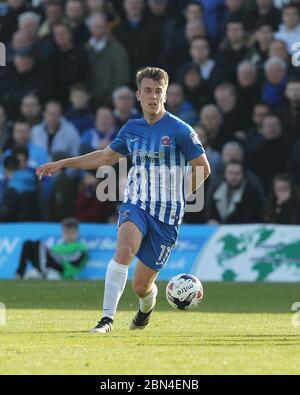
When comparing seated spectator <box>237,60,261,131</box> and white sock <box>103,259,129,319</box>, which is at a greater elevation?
seated spectator <box>237,60,261,131</box>

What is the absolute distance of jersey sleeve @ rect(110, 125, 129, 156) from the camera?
11.1 meters

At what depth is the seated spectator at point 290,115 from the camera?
63.1ft

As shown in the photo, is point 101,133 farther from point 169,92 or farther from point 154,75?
point 154,75

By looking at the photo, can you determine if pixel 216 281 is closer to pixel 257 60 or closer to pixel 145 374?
pixel 257 60

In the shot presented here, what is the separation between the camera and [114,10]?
22.5 metres

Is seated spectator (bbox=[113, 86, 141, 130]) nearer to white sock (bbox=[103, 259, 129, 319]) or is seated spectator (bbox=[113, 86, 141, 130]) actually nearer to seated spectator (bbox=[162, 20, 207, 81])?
seated spectator (bbox=[162, 20, 207, 81])

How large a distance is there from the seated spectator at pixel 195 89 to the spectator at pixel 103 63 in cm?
154

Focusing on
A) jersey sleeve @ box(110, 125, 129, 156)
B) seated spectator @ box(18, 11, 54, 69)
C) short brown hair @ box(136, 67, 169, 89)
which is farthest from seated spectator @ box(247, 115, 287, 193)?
short brown hair @ box(136, 67, 169, 89)

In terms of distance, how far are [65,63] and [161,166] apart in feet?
37.4

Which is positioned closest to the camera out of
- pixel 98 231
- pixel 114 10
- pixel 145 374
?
pixel 145 374

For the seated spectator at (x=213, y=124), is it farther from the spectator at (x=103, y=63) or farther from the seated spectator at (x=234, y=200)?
the spectator at (x=103, y=63)

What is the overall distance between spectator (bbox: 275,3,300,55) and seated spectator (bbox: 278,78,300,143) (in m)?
0.94

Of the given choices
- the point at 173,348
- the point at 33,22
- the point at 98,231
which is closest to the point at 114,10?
the point at 33,22

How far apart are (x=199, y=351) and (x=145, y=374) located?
5.25 feet
